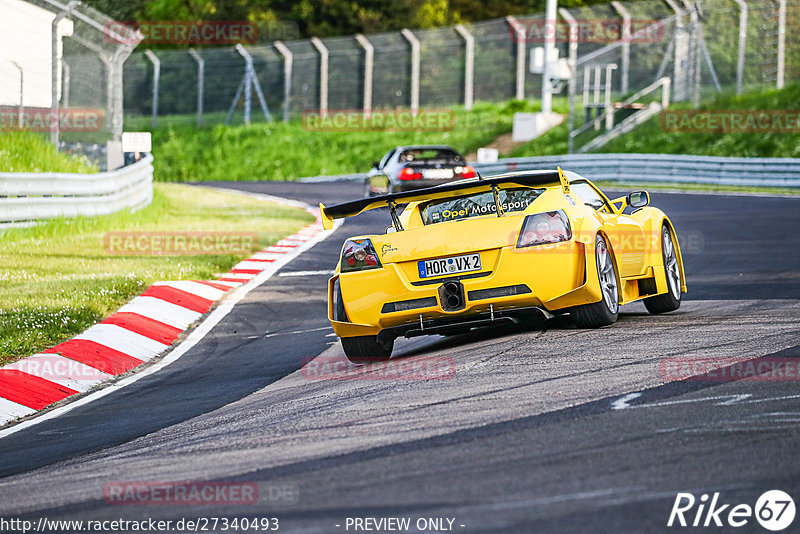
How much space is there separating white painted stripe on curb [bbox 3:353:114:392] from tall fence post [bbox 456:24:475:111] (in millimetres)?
34897

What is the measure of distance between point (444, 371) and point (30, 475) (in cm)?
262

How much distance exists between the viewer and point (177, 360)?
9.54 m

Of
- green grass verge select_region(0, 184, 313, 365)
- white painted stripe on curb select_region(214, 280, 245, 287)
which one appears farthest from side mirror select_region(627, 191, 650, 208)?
white painted stripe on curb select_region(214, 280, 245, 287)

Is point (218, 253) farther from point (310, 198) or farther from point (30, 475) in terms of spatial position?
point (310, 198)

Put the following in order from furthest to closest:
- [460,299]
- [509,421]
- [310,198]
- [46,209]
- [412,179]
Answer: [310,198] < [412,179] < [46,209] < [460,299] < [509,421]

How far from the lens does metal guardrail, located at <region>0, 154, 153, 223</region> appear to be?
16578 millimetres

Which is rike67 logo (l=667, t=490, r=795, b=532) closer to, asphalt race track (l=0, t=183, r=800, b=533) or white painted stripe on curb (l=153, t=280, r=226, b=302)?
asphalt race track (l=0, t=183, r=800, b=533)

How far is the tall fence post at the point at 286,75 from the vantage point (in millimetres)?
44875

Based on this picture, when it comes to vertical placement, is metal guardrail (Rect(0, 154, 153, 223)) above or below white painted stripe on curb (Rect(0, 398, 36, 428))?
above

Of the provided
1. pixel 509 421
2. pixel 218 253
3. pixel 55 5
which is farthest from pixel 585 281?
pixel 55 5

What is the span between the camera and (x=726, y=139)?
33469 millimetres

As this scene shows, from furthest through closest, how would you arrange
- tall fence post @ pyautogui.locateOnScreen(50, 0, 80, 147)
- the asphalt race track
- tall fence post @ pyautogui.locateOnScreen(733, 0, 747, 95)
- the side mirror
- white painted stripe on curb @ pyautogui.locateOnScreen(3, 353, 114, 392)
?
tall fence post @ pyautogui.locateOnScreen(733, 0, 747, 95), tall fence post @ pyautogui.locateOnScreen(50, 0, 80, 147), the side mirror, white painted stripe on curb @ pyautogui.locateOnScreen(3, 353, 114, 392), the asphalt race track

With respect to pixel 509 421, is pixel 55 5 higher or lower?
higher

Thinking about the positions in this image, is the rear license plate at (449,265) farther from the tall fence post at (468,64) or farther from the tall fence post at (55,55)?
the tall fence post at (468,64)
